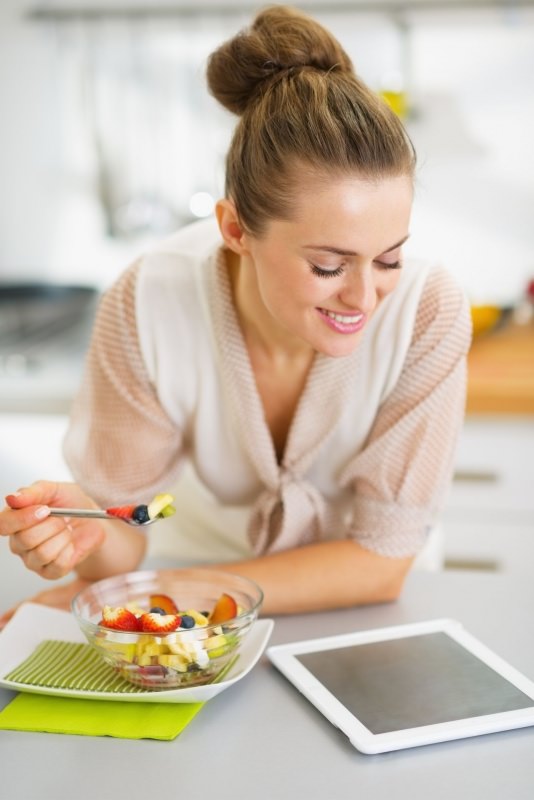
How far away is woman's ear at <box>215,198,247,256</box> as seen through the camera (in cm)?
143

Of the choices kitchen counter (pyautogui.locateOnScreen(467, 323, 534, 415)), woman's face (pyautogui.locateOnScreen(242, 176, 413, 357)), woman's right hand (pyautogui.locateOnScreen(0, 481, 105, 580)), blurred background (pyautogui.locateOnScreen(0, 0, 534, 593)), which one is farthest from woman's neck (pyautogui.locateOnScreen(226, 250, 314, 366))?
blurred background (pyautogui.locateOnScreen(0, 0, 534, 593))

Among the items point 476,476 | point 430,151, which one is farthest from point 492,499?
point 430,151

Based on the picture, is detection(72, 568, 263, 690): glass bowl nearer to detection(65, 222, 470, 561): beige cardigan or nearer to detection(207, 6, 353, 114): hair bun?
detection(65, 222, 470, 561): beige cardigan

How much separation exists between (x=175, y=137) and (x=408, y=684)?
2.06 meters

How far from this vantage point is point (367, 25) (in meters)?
2.82

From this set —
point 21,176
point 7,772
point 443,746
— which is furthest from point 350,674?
point 21,176

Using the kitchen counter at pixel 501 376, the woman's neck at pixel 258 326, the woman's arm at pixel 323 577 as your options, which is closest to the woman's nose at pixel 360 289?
the woman's neck at pixel 258 326

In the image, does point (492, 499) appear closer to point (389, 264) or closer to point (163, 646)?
point (389, 264)

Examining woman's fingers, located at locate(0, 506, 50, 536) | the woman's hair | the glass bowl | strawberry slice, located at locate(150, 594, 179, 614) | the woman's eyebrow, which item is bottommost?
strawberry slice, located at locate(150, 594, 179, 614)

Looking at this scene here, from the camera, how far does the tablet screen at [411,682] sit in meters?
1.12

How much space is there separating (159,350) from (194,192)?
1.50m

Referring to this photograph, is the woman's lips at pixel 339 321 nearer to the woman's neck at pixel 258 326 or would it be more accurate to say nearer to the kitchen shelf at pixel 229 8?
the woman's neck at pixel 258 326

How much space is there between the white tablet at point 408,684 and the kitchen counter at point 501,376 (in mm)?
1048

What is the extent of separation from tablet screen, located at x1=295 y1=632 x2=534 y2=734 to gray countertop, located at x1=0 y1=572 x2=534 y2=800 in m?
0.04
